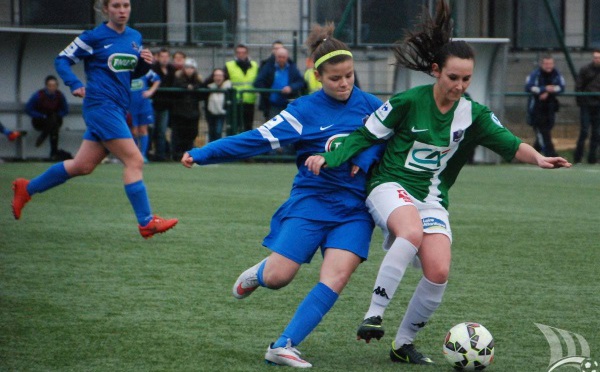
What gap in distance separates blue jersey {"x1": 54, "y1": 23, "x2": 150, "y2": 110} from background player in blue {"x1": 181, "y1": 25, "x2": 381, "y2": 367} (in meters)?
3.78

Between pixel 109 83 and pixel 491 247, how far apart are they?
3.24m

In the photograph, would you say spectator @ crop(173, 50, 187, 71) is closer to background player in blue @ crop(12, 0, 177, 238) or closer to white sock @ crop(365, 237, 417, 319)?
background player in blue @ crop(12, 0, 177, 238)

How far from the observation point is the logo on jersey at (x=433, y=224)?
476 centimetres

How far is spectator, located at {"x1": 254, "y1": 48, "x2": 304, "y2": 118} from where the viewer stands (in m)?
17.7

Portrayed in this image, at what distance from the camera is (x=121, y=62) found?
8.48 metres

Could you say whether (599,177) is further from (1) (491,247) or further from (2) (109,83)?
(2) (109,83)

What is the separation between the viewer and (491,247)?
833 centimetres

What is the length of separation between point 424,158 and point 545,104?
46.2 ft

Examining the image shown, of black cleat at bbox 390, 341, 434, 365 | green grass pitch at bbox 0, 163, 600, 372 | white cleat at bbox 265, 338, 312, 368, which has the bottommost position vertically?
green grass pitch at bbox 0, 163, 600, 372

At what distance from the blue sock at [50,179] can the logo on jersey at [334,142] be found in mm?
4266

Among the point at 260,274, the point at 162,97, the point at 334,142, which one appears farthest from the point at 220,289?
the point at 162,97

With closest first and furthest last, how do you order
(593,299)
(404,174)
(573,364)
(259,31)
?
(573,364) < (404,174) < (593,299) < (259,31)

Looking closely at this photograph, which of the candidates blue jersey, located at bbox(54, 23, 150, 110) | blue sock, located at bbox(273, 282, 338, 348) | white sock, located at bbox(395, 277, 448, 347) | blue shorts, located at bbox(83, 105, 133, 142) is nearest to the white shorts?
white sock, located at bbox(395, 277, 448, 347)

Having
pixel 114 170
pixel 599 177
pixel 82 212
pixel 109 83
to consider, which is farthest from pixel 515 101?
pixel 109 83
